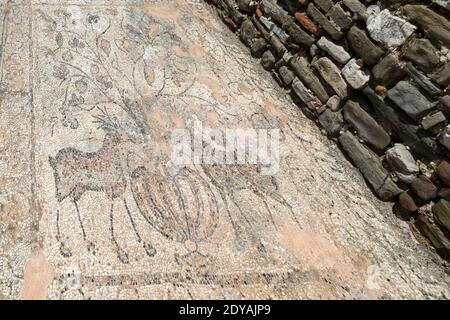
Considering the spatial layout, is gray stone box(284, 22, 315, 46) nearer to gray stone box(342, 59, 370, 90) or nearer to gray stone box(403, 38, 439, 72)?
gray stone box(342, 59, 370, 90)

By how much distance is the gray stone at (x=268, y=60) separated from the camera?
9.54 ft

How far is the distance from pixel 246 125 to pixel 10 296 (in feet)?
4.85

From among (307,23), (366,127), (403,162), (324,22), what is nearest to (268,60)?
(307,23)

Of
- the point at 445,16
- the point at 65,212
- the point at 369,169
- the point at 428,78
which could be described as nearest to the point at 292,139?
the point at 369,169

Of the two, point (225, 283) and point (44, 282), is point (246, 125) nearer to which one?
point (225, 283)

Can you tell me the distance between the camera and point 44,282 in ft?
5.31

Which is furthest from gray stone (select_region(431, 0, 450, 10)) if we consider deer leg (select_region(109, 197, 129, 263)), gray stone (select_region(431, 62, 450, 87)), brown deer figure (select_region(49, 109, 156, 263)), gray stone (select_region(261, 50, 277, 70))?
deer leg (select_region(109, 197, 129, 263))

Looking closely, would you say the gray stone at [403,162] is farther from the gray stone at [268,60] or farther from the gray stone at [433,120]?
the gray stone at [268,60]

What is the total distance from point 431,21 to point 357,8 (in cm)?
44

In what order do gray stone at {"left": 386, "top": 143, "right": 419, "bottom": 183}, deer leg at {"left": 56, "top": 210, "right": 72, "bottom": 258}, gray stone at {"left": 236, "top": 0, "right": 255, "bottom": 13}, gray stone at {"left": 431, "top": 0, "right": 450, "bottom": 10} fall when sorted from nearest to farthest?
1. deer leg at {"left": 56, "top": 210, "right": 72, "bottom": 258}
2. gray stone at {"left": 431, "top": 0, "right": 450, "bottom": 10}
3. gray stone at {"left": 386, "top": 143, "right": 419, "bottom": 183}
4. gray stone at {"left": 236, "top": 0, "right": 255, "bottom": 13}

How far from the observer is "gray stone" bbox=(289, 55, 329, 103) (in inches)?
101

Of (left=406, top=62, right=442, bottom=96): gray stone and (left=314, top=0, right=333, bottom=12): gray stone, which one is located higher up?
(left=406, top=62, right=442, bottom=96): gray stone

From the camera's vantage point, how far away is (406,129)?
2100 millimetres

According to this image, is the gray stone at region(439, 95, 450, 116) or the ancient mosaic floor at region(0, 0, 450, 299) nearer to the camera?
the ancient mosaic floor at region(0, 0, 450, 299)
